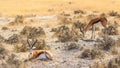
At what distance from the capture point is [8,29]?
2747cm

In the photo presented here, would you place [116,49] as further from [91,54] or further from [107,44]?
[91,54]

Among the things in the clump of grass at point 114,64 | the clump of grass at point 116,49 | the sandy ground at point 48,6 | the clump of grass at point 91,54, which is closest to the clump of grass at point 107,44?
the clump of grass at point 116,49

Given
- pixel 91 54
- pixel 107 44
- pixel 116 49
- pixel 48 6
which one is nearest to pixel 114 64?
pixel 91 54

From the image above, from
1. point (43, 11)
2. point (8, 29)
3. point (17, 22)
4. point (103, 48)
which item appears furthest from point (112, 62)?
point (43, 11)

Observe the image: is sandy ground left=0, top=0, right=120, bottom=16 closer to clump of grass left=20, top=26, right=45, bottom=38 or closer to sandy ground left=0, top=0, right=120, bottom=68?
sandy ground left=0, top=0, right=120, bottom=68

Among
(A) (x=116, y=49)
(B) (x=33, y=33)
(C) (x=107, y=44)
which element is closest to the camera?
(A) (x=116, y=49)

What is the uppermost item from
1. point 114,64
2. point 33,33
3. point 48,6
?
point 114,64

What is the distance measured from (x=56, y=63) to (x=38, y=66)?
816 mm

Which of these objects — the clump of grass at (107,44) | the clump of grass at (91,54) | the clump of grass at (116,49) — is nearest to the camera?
the clump of grass at (91,54)

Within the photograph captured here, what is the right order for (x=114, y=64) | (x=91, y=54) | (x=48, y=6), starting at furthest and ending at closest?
(x=48, y=6)
(x=91, y=54)
(x=114, y=64)

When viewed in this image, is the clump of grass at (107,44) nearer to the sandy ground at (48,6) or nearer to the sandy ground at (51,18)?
the sandy ground at (51,18)

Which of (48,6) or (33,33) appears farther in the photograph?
(48,6)

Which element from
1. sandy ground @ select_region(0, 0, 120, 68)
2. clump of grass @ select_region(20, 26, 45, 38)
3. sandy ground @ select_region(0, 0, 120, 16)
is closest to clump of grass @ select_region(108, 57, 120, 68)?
sandy ground @ select_region(0, 0, 120, 68)

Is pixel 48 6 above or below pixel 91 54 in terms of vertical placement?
below
